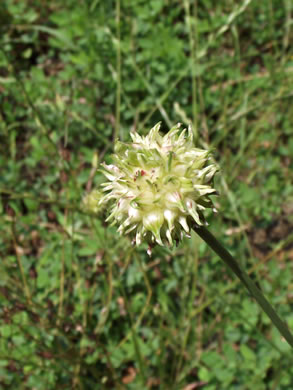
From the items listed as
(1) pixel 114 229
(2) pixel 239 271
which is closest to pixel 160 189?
(2) pixel 239 271

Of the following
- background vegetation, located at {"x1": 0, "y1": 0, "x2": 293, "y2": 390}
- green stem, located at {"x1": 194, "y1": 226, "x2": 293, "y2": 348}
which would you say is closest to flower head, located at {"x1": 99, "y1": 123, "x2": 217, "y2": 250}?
green stem, located at {"x1": 194, "y1": 226, "x2": 293, "y2": 348}

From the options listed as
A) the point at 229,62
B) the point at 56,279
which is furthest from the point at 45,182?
the point at 229,62

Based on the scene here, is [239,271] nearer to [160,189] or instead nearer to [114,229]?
[160,189]

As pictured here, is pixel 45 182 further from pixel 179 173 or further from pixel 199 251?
pixel 179 173

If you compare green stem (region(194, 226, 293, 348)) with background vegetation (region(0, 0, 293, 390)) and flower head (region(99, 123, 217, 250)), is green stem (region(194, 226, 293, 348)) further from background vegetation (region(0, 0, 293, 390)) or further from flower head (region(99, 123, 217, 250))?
background vegetation (region(0, 0, 293, 390))

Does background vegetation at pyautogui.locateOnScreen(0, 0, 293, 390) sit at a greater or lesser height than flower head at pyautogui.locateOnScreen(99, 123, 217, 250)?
greater

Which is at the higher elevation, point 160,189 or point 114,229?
point 114,229
